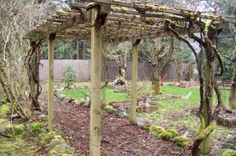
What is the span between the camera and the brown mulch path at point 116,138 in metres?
4.87

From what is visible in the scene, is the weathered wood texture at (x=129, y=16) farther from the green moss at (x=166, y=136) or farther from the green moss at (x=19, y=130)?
the green moss at (x=19, y=130)

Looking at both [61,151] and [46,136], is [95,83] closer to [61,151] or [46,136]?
[61,151]

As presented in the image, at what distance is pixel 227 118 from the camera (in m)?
6.81

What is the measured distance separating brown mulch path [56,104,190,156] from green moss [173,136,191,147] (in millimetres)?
84

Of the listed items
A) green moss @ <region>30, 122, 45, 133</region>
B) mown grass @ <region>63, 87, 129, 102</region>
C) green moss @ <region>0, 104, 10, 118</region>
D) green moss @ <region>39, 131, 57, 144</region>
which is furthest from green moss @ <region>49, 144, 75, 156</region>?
mown grass @ <region>63, 87, 129, 102</region>

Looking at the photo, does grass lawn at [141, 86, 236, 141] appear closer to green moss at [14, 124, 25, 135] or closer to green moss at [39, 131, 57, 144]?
green moss at [39, 131, 57, 144]

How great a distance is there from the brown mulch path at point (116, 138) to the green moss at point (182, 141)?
0.08 m

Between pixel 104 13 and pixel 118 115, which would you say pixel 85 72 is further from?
pixel 104 13

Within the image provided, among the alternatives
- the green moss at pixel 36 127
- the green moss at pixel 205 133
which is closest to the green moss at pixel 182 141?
the green moss at pixel 205 133

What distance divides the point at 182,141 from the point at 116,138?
1159 mm

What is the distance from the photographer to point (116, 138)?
18.5ft

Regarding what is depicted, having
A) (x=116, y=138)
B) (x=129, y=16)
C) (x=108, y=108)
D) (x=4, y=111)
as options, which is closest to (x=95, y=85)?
(x=129, y=16)

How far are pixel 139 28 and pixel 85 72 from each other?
13.3 meters

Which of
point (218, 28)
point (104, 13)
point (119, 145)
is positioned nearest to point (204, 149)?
point (119, 145)
